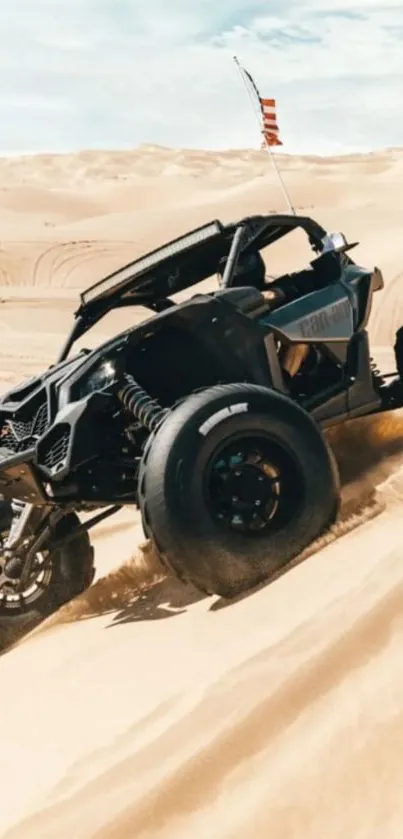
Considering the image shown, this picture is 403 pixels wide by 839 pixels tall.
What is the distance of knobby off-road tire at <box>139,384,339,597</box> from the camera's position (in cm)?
454

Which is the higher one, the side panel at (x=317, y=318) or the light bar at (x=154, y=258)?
the light bar at (x=154, y=258)

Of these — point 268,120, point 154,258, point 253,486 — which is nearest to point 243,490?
point 253,486

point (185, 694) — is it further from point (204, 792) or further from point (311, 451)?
point (311, 451)

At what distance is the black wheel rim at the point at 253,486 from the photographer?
4.69m

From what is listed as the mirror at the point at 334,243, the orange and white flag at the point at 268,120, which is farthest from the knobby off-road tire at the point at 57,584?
the orange and white flag at the point at 268,120

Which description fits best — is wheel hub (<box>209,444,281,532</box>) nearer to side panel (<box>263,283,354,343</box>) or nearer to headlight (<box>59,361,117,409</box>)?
headlight (<box>59,361,117,409</box>)

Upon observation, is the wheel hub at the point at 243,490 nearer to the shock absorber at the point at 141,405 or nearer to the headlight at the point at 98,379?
the shock absorber at the point at 141,405

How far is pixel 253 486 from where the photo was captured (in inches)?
187

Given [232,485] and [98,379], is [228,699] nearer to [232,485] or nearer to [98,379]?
[232,485]

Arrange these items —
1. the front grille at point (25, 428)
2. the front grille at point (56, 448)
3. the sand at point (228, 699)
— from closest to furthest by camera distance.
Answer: the sand at point (228, 699)
the front grille at point (56, 448)
the front grille at point (25, 428)

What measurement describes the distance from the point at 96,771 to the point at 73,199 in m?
50.7

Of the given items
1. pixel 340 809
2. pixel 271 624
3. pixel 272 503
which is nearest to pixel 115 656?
pixel 271 624

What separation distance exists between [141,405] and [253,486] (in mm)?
681

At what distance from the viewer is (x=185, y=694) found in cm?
339
